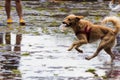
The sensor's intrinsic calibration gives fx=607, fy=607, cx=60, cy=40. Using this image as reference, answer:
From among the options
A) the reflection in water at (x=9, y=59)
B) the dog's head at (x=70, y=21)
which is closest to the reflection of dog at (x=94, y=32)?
the dog's head at (x=70, y=21)

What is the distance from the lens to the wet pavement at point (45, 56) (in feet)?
30.6

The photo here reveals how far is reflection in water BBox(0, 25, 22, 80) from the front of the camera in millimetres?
9198

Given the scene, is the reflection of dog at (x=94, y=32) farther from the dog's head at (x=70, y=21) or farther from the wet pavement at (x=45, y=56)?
the wet pavement at (x=45, y=56)

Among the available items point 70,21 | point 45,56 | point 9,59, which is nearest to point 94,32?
point 70,21

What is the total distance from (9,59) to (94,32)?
5.21 feet

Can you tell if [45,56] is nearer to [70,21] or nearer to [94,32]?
[70,21]

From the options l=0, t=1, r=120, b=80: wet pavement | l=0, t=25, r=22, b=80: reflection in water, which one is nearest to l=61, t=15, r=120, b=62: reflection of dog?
l=0, t=1, r=120, b=80: wet pavement

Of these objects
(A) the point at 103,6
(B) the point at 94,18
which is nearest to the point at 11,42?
(B) the point at 94,18

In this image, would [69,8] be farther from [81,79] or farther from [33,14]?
[81,79]

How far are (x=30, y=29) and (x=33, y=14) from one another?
445 cm

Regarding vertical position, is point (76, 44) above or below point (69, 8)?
above

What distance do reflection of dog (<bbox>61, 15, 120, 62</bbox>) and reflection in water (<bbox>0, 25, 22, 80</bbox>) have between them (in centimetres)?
115

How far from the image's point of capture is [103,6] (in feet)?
81.0

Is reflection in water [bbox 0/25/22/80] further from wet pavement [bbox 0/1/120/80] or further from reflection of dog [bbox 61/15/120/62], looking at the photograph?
reflection of dog [bbox 61/15/120/62]
